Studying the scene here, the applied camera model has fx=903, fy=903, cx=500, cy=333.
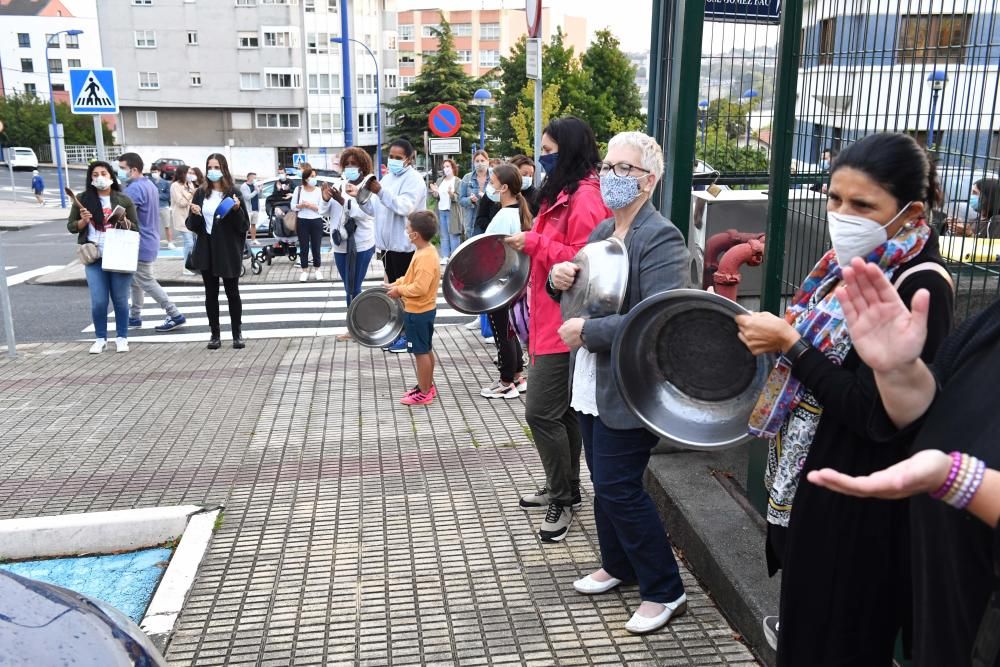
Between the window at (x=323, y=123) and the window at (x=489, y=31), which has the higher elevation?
the window at (x=489, y=31)

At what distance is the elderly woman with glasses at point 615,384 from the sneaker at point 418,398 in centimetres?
347

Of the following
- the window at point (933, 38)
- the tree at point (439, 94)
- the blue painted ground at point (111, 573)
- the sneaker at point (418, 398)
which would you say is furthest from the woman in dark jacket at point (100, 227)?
the tree at point (439, 94)

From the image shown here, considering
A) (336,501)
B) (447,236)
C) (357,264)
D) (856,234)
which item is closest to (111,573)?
(336,501)

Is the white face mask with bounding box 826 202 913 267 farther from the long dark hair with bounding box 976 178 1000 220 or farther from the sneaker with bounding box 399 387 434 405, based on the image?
the sneaker with bounding box 399 387 434 405

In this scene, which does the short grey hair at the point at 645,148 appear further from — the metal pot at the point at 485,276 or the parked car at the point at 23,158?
the parked car at the point at 23,158

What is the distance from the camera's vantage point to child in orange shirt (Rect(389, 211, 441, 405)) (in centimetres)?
684

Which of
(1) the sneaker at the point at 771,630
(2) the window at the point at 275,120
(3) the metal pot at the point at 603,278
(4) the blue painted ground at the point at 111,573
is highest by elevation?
(2) the window at the point at 275,120

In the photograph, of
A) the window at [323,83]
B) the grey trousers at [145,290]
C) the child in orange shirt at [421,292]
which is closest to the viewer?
the child in orange shirt at [421,292]

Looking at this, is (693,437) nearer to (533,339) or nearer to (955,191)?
(955,191)

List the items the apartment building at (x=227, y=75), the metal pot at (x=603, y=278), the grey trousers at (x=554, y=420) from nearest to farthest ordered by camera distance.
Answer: the metal pot at (x=603, y=278) → the grey trousers at (x=554, y=420) → the apartment building at (x=227, y=75)

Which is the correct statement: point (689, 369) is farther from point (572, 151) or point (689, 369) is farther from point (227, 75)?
point (227, 75)

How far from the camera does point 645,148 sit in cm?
356

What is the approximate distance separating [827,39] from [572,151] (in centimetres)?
120

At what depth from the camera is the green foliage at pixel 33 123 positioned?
69.9 m
